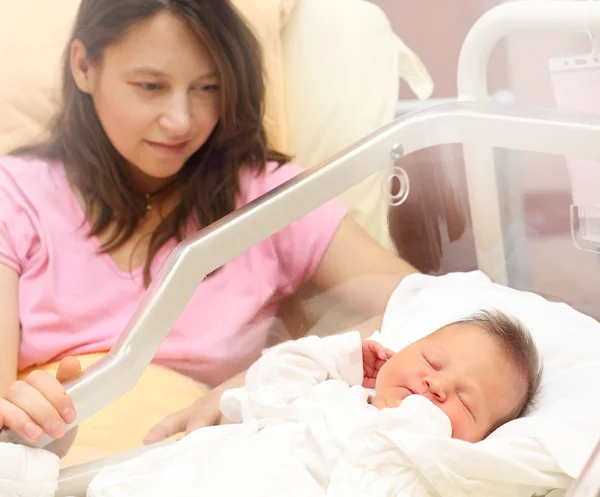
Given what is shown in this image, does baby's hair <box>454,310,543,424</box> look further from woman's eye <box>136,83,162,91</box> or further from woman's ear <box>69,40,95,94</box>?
woman's ear <box>69,40,95,94</box>

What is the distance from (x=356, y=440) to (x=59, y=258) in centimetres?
63

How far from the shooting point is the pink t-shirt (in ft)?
3.20

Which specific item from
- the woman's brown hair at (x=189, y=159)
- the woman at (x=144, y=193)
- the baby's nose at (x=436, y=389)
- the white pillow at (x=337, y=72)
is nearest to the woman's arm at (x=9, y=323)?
the woman at (x=144, y=193)

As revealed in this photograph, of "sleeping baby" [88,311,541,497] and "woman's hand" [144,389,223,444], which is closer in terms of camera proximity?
"sleeping baby" [88,311,541,497]

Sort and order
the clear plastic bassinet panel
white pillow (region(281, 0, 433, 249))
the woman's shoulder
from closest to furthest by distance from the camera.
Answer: the clear plastic bassinet panel → the woman's shoulder → white pillow (region(281, 0, 433, 249))

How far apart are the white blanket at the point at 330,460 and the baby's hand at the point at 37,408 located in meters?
0.07

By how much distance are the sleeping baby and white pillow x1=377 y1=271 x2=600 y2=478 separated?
4cm

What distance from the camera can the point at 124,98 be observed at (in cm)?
116

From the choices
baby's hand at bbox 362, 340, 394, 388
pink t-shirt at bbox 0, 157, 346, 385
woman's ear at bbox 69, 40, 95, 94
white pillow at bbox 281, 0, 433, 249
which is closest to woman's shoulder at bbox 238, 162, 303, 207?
pink t-shirt at bbox 0, 157, 346, 385

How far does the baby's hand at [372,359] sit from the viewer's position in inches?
33.9

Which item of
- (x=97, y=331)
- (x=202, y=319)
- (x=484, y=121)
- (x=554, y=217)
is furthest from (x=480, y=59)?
(x=97, y=331)

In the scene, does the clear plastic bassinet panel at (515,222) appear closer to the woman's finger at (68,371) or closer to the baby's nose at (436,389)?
the baby's nose at (436,389)

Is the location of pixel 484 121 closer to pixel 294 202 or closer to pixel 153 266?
pixel 294 202

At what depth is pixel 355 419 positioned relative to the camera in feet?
2.41
